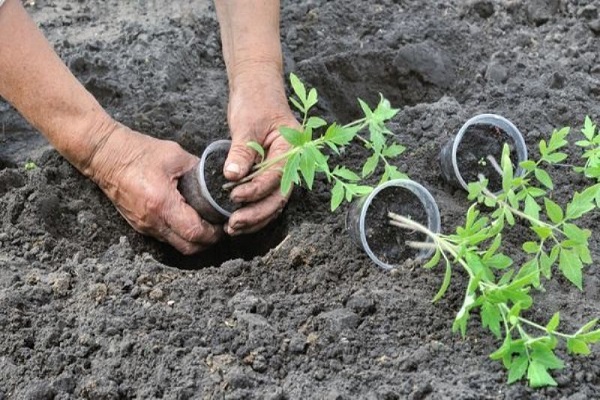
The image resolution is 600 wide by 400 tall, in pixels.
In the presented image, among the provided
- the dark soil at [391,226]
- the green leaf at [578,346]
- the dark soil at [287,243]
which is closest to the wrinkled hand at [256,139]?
the dark soil at [287,243]

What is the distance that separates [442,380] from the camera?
7.47ft

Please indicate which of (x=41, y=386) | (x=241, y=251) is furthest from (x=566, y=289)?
(x=41, y=386)

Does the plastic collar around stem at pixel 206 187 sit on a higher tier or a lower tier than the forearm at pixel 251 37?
lower

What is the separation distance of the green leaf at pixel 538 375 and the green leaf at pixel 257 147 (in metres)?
0.96

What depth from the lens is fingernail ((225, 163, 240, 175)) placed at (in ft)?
9.53

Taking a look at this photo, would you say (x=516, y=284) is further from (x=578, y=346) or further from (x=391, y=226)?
(x=391, y=226)

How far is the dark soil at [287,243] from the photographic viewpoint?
2357 mm

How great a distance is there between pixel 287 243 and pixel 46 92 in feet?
2.87

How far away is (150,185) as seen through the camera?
300cm

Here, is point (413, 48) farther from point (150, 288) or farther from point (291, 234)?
point (150, 288)

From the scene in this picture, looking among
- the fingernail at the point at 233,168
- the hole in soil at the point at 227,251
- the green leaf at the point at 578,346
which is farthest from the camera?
the hole in soil at the point at 227,251

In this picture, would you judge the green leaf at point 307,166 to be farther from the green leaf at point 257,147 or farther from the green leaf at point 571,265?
the green leaf at point 571,265

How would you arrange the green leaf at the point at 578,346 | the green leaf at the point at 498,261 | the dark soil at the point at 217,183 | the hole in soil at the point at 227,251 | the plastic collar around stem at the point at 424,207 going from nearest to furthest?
the green leaf at the point at 578,346 < the green leaf at the point at 498,261 < the plastic collar around stem at the point at 424,207 < the dark soil at the point at 217,183 < the hole in soil at the point at 227,251

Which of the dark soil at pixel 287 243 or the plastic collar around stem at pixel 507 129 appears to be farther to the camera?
the plastic collar around stem at pixel 507 129
